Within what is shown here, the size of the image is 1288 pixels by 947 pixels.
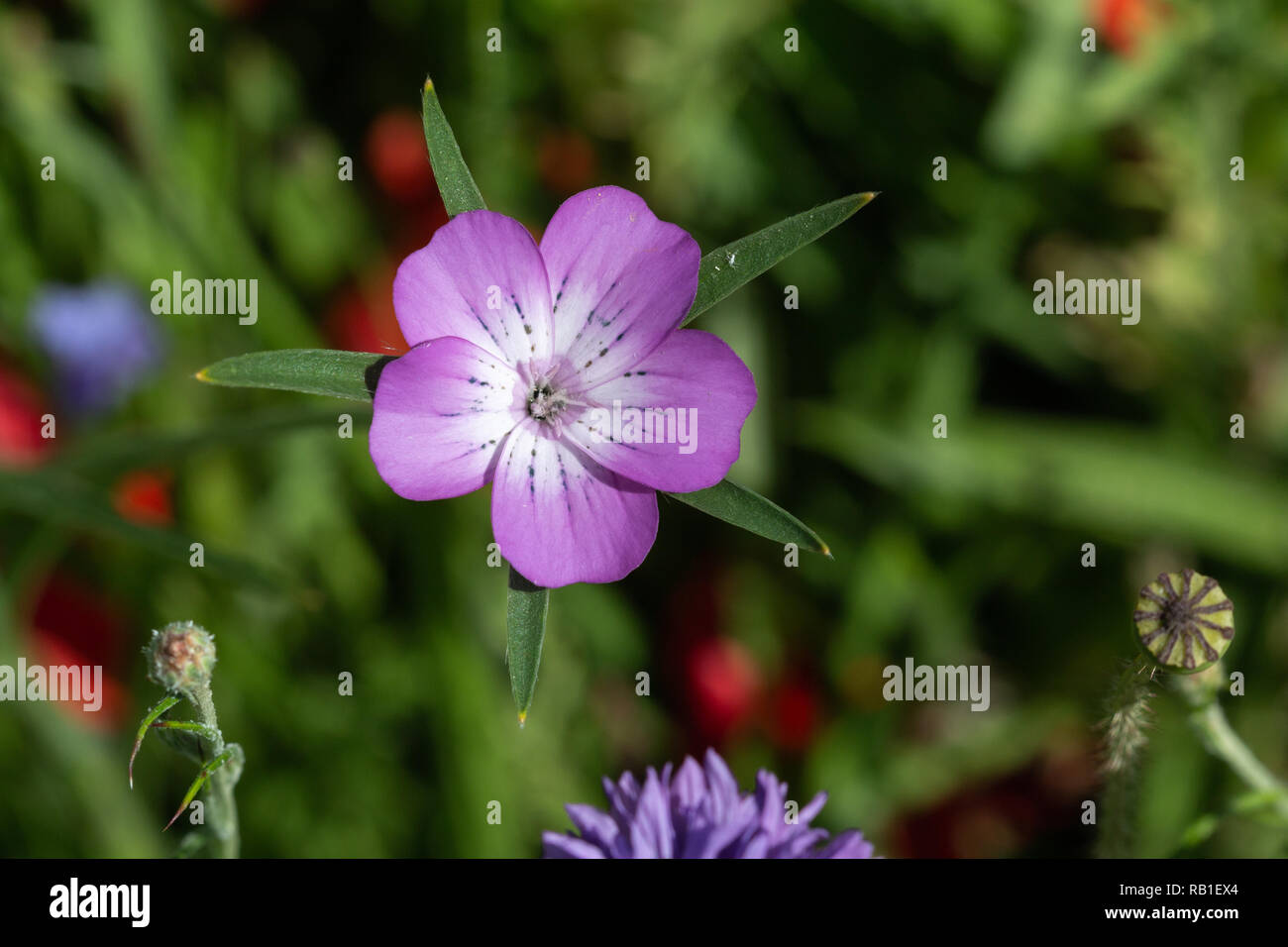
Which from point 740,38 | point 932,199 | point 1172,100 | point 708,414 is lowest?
point 708,414

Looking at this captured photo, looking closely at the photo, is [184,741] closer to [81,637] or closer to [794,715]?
[81,637]

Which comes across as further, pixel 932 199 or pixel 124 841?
pixel 932 199

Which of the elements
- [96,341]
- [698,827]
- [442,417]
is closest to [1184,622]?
[698,827]

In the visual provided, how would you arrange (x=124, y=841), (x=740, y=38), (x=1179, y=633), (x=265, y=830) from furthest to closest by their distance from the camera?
(x=740, y=38)
(x=265, y=830)
(x=124, y=841)
(x=1179, y=633)

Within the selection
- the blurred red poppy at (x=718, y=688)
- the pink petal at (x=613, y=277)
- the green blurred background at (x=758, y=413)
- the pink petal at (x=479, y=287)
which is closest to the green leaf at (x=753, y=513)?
the pink petal at (x=613, y=277)

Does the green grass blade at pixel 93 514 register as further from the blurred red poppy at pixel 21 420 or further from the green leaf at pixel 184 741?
the blurred red poppy at pixel 21 420

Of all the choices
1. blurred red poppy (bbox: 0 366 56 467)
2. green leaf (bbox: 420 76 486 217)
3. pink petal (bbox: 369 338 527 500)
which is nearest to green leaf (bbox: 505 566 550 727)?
pink petal (bbox: 369 338 527 500)
